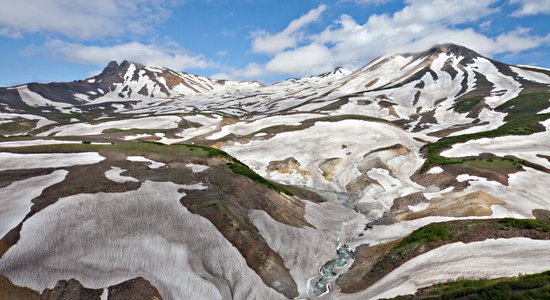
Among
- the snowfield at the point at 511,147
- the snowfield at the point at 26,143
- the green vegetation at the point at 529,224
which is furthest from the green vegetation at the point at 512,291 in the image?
the snowfield at the point at 511,147

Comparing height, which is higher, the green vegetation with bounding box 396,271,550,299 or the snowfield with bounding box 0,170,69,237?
the green vegetation with bounding box 396,271,550,299

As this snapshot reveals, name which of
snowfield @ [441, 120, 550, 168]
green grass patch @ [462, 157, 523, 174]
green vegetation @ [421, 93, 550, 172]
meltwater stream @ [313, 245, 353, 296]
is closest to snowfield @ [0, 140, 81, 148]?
meltwater stream @ [313, 245, 353, 296]

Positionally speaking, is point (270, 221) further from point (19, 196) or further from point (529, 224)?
point (19, 196)

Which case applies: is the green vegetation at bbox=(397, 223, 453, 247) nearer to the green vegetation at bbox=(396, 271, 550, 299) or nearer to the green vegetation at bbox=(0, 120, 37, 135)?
the green vegetation at bbox=(396, 271, 550, 299)


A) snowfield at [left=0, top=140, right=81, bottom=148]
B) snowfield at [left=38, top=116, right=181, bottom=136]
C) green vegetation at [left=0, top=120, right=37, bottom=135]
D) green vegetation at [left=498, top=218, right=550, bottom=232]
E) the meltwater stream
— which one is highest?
snowfield at [left=0, top=140, right=81, bottom=148]

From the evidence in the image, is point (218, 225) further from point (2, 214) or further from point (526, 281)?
point (526, 281)

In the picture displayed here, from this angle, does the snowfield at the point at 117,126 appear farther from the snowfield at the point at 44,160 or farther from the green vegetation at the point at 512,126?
the green vegetation at the point at 512,126
